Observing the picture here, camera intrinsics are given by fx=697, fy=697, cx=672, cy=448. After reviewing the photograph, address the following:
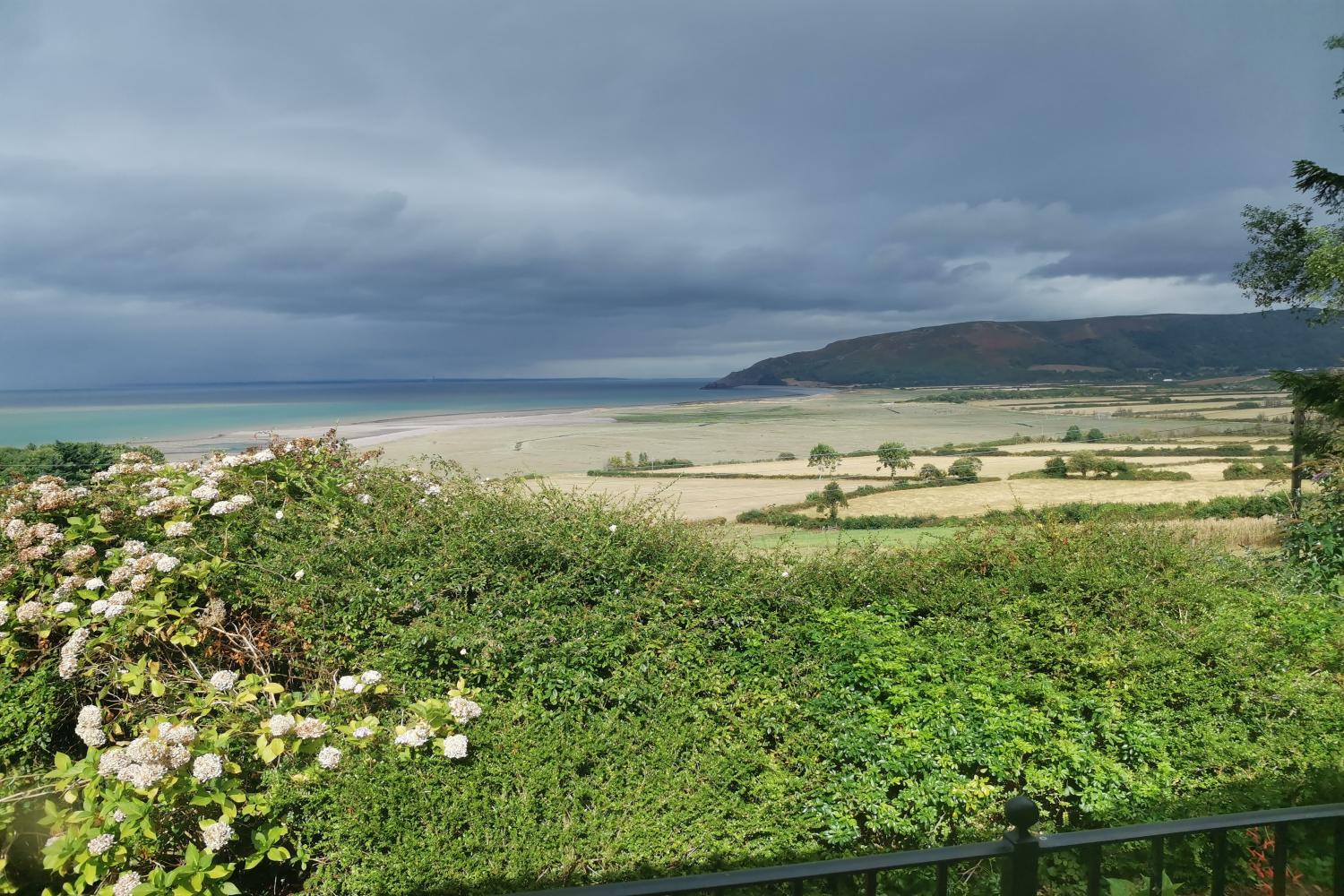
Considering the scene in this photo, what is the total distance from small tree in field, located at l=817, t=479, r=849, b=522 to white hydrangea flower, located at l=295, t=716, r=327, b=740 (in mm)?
9301

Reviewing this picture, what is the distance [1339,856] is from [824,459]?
13.0 meters

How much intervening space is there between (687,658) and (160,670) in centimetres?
282

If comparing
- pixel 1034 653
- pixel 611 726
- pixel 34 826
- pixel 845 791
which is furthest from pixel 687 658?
pixel 34 826

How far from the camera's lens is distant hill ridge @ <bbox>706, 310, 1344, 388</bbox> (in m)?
44.2

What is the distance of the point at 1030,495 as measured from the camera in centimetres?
1240

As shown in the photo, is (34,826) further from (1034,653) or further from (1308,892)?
(1308,892)

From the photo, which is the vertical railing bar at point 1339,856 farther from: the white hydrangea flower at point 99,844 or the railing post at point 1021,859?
the white hydrangea flower at point 99,844

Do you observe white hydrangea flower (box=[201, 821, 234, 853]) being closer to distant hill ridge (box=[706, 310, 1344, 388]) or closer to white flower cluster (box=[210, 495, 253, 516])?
white flower cluster (box=[210, 495, 253, 516])

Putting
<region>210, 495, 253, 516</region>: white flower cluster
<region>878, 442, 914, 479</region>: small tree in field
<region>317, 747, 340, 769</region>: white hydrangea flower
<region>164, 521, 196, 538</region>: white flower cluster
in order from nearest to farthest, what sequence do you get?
<region>317, 747, 340, 769</region>: white hydrangea flower
<region>164, 521, 196, 538</region>: white flower cluster
<region>210, 495, 253, 516</region>: white flower cluster
<region>878, 442, 914, 479</region>: small tree in field

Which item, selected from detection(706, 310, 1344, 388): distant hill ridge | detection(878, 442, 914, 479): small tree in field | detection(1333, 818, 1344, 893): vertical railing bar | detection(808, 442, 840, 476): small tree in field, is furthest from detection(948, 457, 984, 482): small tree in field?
detection(706, 310, 1344, 388): distant hill ridge

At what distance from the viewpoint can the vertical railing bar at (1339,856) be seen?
1945mm

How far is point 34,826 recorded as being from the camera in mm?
3051

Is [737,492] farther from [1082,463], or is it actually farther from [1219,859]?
[1219,859]

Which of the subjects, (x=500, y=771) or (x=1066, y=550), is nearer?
(x=500, y=771)
